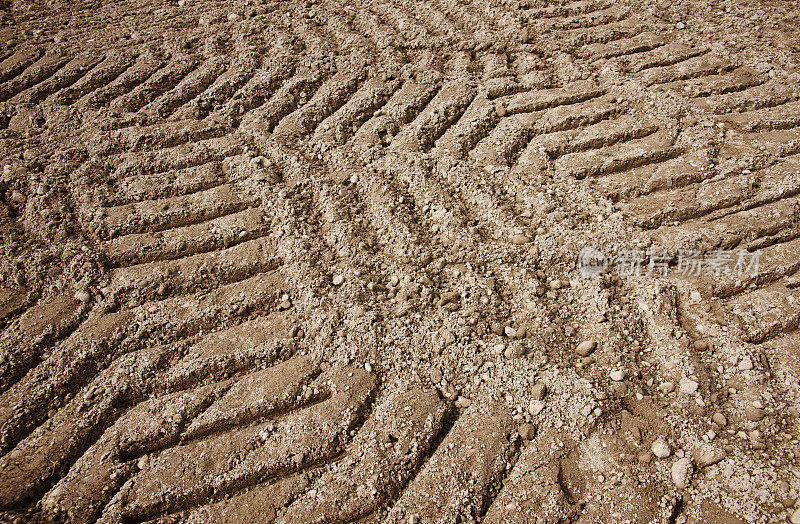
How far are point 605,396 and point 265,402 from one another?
1161mm

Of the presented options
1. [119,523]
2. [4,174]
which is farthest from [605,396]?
[4,174]

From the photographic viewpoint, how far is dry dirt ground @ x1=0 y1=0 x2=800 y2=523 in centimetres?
161

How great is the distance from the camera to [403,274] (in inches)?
81.1

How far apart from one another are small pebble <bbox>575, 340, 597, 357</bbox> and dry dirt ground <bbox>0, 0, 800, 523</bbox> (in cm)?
1

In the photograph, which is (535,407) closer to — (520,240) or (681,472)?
(681,472)

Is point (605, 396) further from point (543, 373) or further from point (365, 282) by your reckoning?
point (365, 282)

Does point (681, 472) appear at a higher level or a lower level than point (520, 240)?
lower

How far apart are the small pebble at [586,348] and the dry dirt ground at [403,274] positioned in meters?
0.01

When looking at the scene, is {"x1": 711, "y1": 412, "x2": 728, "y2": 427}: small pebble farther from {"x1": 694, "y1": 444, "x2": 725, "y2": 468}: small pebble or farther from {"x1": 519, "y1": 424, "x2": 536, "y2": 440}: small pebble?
{"x1": 519, "y1": 424, "x2": 536, "y2": 440}: small pebble

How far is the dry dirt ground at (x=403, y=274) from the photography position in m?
1.61

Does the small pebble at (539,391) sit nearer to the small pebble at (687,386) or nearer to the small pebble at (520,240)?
the small pebble at (687,386)

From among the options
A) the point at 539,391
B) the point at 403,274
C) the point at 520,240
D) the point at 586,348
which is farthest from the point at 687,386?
the point at 403,274

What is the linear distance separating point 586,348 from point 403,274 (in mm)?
742

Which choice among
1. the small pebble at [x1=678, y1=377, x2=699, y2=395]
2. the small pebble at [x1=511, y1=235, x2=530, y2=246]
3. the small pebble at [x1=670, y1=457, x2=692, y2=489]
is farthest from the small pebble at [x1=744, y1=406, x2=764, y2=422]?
the small pebble at [x1=511, y1=235, x2=530, y2=246]
